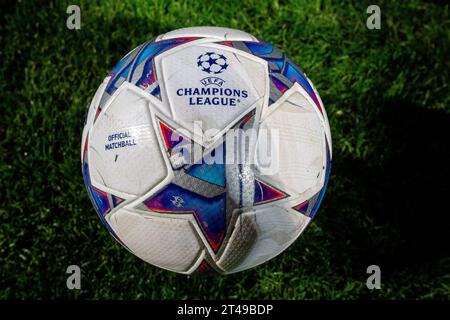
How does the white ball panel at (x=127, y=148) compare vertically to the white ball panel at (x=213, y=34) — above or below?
below

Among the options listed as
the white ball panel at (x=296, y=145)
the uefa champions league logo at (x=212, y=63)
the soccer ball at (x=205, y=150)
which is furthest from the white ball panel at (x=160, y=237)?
the uefa champions league logo at (x=212, y=63)

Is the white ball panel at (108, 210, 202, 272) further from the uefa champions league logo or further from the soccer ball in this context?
the uefa champions league logo

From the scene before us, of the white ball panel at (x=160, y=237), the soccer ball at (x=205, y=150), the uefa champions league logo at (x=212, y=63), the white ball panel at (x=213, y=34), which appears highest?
the white ball panel at (x=213, y=34)

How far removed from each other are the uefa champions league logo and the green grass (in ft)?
5.36

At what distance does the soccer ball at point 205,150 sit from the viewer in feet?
7.88

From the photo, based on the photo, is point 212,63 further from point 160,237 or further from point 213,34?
point 160,237

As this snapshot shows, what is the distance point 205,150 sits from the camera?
2.37m

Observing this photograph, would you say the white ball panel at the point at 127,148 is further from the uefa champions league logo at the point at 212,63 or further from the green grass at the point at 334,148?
the green grass at the point at 334,148

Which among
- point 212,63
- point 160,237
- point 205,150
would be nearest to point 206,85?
point 212,63

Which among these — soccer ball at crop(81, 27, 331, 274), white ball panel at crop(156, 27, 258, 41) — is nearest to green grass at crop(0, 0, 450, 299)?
soccer ball at crop(81, 27, 331, 274)

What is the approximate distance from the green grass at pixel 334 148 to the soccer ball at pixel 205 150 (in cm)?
106

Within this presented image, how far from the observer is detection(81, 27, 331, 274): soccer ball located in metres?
2.40

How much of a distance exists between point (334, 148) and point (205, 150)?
6.09 ft

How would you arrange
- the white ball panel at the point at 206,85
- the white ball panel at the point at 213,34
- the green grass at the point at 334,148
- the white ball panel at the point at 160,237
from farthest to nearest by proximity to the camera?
the green grass at the point at 334,148 → the white ball panel at the point at 213,34 → the white ball panel at the point at 160,237 → the white ball panel at the point at 206,85
